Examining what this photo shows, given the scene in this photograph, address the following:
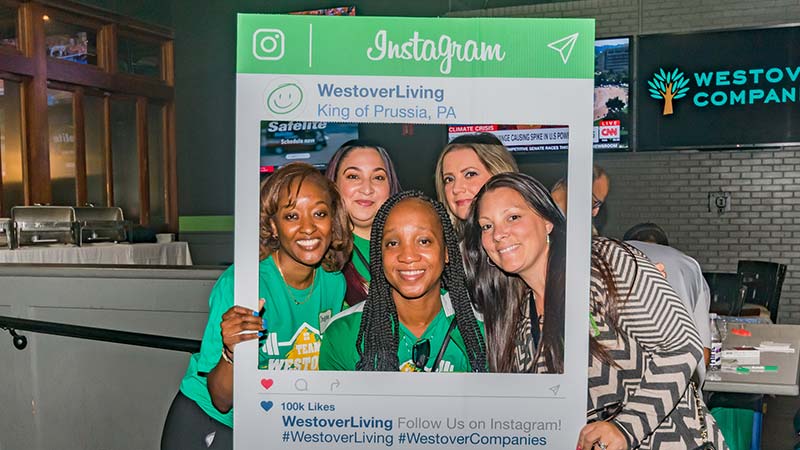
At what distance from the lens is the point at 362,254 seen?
5.44ft

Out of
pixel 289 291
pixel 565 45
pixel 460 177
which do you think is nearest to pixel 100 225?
pixel 289 291

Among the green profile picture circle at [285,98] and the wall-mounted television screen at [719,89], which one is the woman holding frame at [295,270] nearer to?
the green profile picture circle at [285,98]

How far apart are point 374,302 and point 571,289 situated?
17.5 inches

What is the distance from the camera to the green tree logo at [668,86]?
6.70m

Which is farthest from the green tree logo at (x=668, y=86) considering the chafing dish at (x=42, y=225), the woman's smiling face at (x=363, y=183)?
the woman's smiling face at (x=363, y=183)

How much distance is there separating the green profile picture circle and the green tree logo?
5.84 meters

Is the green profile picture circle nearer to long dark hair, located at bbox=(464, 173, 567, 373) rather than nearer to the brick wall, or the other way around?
long dark hair, located at bbox=(464, 173, 567, 373)

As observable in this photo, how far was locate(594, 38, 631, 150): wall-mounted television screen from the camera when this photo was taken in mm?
6809

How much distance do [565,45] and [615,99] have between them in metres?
5.57

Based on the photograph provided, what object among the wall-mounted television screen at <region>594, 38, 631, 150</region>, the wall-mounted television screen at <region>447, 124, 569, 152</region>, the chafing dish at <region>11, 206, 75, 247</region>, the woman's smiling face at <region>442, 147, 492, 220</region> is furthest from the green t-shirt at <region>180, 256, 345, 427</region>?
the wall-mounted television screen at <region>594, 38, 631, 150</region>

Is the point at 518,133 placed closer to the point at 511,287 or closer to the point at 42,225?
the point at 511,287

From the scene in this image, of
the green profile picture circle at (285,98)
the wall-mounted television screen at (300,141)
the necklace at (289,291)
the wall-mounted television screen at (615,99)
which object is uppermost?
the wall-mounted television screen at (615,99)

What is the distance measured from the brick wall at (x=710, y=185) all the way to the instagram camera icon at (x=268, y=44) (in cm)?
522

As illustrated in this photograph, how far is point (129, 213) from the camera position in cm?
866
